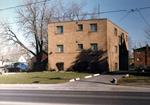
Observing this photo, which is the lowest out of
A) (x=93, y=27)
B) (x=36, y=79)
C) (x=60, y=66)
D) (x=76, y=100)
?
(x=76, y=100)

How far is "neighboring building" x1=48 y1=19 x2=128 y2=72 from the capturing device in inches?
1373

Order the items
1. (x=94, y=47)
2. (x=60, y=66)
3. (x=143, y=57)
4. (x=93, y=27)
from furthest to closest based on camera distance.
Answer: (x=60, y=66) < (x=94, y=47) < (x=93, y=27) < (x=143, y=57)

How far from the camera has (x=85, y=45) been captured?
35.8 m

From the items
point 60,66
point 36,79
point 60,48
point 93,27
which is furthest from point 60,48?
point 36,79

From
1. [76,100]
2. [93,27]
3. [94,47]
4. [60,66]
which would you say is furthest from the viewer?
[60,66]

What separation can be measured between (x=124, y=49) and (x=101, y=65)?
271 inches

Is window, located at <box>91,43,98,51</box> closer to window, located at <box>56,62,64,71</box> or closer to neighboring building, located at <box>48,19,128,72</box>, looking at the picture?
neighboring building, located at <box>48,19,128,72</box>

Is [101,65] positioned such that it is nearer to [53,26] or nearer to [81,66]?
[81,66]

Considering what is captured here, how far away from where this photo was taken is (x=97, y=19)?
34094 millimetres

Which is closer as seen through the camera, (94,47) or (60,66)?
(94,47)

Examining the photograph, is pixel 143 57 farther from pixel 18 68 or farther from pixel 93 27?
pixel 18 68

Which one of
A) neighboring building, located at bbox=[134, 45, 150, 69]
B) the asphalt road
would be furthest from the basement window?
the asphalt road

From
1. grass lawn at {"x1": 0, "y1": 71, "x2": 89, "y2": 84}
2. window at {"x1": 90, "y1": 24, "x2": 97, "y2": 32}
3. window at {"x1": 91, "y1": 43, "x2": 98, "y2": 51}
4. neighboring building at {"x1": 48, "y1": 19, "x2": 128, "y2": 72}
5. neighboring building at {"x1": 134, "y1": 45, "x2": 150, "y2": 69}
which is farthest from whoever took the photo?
window at {"x1": 91, "y1": 43, "x2": 98, "y2": 51}

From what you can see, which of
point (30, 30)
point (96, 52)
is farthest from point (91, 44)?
point (30, 30)
